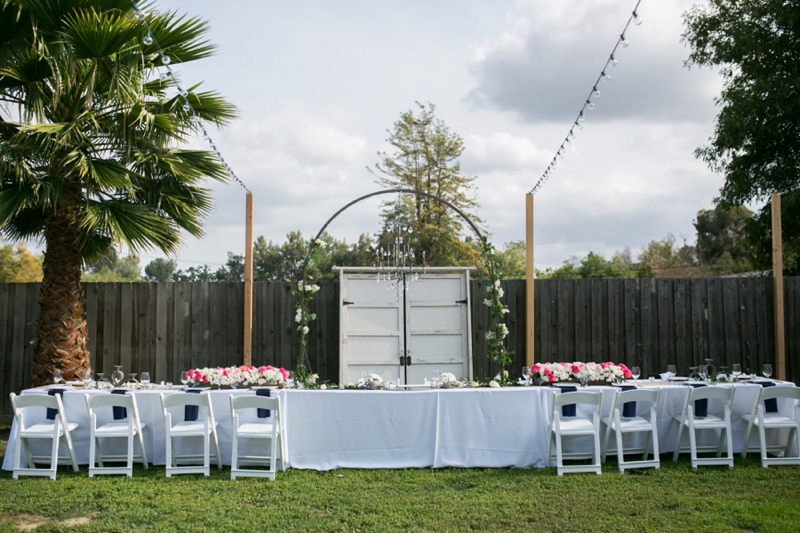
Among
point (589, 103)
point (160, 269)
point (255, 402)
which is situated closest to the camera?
point (255, 402)

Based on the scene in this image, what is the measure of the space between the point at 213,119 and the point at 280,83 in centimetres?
107

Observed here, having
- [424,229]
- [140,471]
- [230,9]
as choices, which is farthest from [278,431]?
[424,229]

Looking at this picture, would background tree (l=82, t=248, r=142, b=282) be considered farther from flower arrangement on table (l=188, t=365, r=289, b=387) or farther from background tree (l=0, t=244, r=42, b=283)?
flower arrangement on table (l=188, t=365, r=289, b=387)

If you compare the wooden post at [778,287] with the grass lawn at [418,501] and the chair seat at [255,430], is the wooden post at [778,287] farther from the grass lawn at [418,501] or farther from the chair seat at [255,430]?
the chair seat at [255,430]

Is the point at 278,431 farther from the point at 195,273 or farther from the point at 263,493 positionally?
the point at 195,273

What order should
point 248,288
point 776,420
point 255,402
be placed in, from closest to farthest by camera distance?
point 255,402 → point 776,420 → point 248,288

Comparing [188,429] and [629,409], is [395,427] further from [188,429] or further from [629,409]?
[629,409]

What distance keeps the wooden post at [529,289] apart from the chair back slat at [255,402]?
4603mm

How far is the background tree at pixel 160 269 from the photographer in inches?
1592

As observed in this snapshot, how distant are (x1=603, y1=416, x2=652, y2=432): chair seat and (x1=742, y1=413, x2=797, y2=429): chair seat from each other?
3.64ft

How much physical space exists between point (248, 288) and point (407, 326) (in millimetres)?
2452

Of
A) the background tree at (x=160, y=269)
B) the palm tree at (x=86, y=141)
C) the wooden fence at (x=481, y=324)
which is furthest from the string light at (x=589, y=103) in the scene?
the background tree at (x=160, y=269)

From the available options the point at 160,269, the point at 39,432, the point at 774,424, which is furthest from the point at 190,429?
the point at 160,269

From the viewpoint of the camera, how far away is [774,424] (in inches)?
253
